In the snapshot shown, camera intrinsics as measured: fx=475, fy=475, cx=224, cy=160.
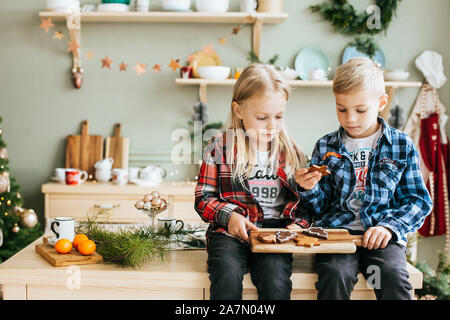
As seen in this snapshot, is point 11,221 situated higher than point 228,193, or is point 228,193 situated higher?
point 228,193

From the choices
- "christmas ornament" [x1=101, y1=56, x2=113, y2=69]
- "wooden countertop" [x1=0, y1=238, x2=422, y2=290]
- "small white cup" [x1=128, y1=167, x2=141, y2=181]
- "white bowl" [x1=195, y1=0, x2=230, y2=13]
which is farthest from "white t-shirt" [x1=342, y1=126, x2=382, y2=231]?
"christmas ornament" [x1=101, y1=56, x2=113, y2=69]

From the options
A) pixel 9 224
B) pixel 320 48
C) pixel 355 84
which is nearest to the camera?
pixel 355 84

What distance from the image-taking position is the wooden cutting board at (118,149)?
3.13 metres

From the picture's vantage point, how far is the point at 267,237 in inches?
48.1

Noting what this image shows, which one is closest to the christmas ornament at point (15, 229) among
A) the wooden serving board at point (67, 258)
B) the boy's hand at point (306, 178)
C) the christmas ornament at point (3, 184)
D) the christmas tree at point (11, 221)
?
the christmas tree at point (11, 221)

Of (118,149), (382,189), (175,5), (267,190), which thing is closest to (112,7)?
(175,5)

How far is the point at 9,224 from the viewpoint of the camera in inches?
98.3

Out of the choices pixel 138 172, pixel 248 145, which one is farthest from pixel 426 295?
pixel 138 172

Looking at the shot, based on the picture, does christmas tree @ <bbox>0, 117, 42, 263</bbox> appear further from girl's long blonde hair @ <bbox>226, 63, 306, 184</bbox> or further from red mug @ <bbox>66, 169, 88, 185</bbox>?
girl's long blonde hair @ <bbox>226, 63, 306, 184</bbox>

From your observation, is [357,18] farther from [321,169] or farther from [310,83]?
[321,169]

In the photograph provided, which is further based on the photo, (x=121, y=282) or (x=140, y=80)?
(x=140, y=80)

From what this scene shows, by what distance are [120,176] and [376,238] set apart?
6.39 ft

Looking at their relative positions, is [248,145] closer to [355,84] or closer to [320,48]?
[355,84]

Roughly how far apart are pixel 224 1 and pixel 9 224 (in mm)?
1775
